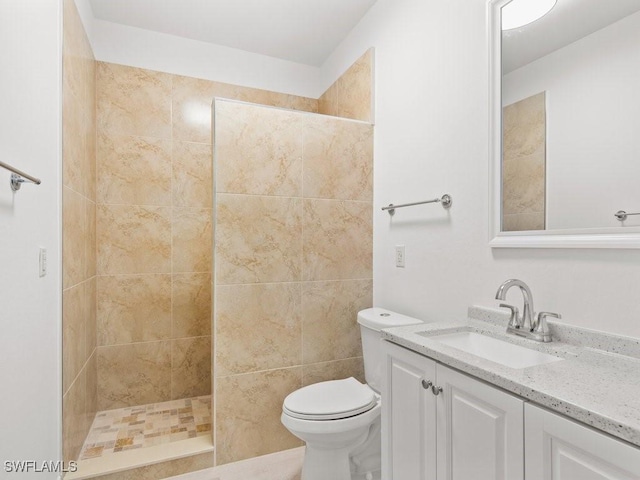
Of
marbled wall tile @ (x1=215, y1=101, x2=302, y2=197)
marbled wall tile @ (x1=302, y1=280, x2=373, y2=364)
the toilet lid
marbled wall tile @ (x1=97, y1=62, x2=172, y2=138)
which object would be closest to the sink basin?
the toilet lid

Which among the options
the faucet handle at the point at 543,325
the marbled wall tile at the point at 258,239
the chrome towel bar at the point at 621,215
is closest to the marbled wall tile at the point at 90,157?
the marbled wall tile at the point at 258,239

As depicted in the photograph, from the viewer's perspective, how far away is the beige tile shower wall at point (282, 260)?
190 centimetres

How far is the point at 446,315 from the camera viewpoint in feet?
5.33

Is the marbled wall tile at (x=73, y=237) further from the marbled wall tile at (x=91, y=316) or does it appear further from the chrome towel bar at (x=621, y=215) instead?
the chrome towel bar at (x=621, y=215)

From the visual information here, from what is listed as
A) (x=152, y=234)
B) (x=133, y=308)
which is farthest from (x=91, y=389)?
(x=152, y=234)

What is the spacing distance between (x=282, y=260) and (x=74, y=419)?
4.26 ft

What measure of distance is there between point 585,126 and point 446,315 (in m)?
0.91

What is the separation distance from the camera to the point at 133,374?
244 cm

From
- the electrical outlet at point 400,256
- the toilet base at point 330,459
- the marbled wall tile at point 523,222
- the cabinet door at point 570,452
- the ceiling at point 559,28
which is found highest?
the ceiling at point 559,28

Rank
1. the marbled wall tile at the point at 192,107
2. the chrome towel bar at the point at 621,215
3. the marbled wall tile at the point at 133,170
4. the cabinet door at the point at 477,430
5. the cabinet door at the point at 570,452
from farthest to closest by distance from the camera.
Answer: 1. the marbled wall tile at the point at 192,107
2. the marbled wall tile at the point at 133,170
3. the chrome towel bar at the point at 621,215
4. the cabinet door at the point at 477,430
5. the cabinet door at the point at 570,452

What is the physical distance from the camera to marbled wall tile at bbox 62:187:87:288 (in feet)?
5.24

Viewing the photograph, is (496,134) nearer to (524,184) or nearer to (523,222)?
(524,184)

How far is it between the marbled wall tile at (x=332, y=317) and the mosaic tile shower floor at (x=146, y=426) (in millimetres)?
821

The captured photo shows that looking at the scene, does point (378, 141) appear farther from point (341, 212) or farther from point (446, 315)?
point (446, 315)
